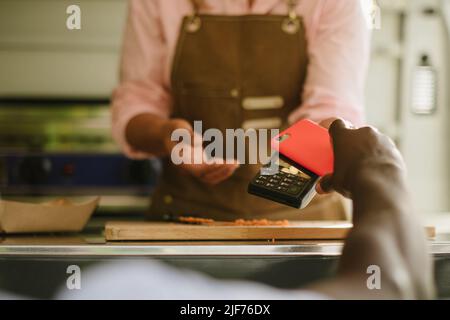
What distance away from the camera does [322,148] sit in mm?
857

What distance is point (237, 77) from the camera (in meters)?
1.39

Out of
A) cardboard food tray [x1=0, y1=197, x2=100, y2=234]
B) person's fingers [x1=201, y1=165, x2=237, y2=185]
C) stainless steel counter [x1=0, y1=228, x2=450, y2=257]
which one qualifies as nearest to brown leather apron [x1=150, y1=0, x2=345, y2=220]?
person's fingers [x1=201, y1=165, x2=237, y2=185]

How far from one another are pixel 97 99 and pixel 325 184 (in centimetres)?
167

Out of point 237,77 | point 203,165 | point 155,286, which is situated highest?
point 237,77

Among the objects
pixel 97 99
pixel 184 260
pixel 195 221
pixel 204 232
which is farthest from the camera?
pixel 97 99

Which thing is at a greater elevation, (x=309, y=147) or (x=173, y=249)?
(x=309, y=147)

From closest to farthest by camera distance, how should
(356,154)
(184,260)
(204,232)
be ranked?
1. (356,154)
2. (184,260)
3. (204,232)

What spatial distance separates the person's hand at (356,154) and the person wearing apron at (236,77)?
564mm

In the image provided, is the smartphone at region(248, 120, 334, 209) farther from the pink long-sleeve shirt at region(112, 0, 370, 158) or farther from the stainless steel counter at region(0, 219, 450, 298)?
the pink long-sleeve shirt at region(112, 0, 370, 158)

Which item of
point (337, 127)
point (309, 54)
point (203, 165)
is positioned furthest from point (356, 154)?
point (309, 54)

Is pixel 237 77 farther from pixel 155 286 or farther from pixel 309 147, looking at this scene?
pixel 155 286

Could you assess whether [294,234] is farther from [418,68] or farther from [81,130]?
[418,68]

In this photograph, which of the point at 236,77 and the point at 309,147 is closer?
the point at 309,147

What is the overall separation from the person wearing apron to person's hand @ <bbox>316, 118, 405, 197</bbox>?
0.56m
